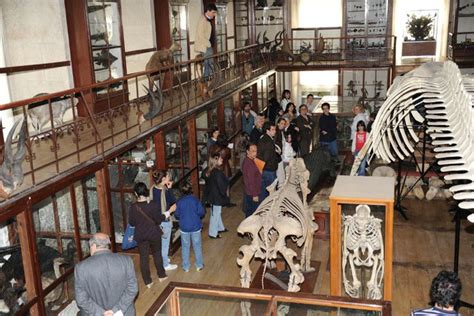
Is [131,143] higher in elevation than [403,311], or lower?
higher

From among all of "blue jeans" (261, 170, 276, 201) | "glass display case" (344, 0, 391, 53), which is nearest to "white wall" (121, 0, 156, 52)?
"blue jeans" (261, 170, 276, 201)

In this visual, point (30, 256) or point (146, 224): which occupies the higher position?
point (30, 256)

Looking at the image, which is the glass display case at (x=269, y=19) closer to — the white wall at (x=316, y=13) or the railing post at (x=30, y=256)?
the white wall at (x=316, y=13)

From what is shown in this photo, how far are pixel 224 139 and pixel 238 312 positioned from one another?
25.3ft

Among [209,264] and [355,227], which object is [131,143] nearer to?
[209,264]

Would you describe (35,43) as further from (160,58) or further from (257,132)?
(257,132)

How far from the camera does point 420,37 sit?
67.4 ft

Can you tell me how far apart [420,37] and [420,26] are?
41 centimetres

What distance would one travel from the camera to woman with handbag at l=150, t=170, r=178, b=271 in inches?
316

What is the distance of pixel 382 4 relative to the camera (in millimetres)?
20344

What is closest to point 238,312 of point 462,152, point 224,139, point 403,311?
point 462,152

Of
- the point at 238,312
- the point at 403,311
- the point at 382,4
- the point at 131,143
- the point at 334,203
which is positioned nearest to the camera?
the point at 238,312

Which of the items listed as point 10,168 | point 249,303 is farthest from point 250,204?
point 249,303

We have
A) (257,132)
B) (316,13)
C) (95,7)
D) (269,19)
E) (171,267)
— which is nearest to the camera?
(171,267)
